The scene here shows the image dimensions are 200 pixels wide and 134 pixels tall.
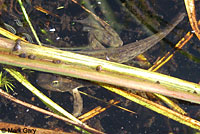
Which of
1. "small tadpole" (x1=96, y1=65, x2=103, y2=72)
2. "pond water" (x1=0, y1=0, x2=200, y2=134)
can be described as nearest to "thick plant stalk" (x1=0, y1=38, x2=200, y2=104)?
"small tadpole" (x1=96, y1=65, x2=103, y2=72)

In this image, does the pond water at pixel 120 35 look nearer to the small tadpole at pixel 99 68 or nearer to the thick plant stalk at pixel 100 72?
the thick plant stalk at pixel 100 72

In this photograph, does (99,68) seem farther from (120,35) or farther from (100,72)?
(120,35)

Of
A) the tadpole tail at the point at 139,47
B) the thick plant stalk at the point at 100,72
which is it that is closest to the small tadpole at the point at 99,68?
the thick plant stalk at the point at 100,72

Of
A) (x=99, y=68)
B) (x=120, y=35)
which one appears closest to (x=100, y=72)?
(x=99, y=68)

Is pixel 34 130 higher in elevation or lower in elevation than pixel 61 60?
lower

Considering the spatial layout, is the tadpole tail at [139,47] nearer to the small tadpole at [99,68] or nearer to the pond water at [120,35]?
the pond water at [120,35]

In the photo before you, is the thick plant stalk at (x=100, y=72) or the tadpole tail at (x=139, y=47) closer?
the thick plant stalk at (x=100, y=72)

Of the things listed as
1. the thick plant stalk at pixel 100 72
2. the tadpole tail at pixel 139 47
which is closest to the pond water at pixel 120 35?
the tadpole tail at pixel 139 47

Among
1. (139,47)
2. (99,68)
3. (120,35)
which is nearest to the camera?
(99,68)

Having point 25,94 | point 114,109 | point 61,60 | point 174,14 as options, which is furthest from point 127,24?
point 25,94

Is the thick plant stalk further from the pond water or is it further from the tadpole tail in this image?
the tadpole tail

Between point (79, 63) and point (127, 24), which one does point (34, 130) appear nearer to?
point (79, 63)
